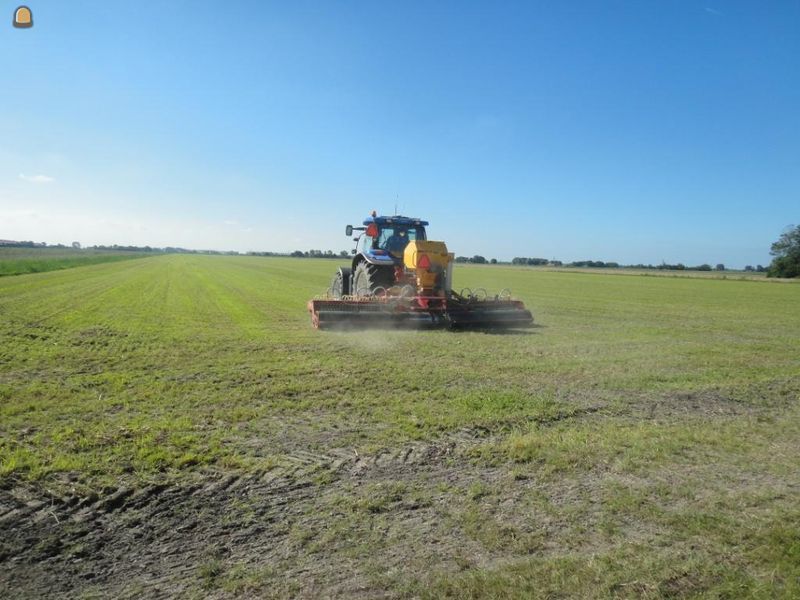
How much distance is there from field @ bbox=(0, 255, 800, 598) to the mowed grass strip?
0.04m

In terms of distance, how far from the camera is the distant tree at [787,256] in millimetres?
70481

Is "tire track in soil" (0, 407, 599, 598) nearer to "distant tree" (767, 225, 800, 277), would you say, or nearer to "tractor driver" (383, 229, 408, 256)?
"tractor driver" (383, 229, 408, 256)

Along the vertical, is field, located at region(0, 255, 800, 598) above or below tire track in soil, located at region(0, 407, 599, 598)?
above

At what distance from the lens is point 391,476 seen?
14.2ft

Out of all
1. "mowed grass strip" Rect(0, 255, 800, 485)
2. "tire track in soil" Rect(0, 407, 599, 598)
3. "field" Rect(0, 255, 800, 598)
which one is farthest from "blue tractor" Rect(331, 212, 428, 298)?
"tire track in soil" Rect(0, 407, 599, 598)

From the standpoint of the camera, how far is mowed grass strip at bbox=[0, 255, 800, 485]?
493cm

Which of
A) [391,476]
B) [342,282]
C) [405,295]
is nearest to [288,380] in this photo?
[391,476]

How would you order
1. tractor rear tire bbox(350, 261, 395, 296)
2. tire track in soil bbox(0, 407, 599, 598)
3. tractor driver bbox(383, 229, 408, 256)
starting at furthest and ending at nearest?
tractor driver bbox(383, 229, 408, 256)
tractor rear tire bbox(350, 261, 395, 296)
tire track in soil bbox(0, 407, 599, 598)

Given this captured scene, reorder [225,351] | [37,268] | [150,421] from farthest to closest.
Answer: [37,268] < [225,351] < [150,421]

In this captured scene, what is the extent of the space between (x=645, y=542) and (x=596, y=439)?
6.51 feet

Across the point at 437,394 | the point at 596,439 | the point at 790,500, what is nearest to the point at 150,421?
the point at 437,394

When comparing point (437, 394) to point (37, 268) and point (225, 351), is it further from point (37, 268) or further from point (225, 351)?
point (37, 268)

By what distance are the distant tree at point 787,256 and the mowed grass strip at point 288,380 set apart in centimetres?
6959

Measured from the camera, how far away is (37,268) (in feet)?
135
